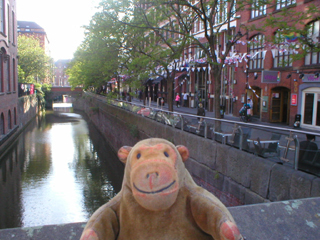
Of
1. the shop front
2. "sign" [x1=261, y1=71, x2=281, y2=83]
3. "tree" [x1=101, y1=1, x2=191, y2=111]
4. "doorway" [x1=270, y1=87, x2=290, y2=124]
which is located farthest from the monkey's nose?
"doorway" [x1=270, y1=87, x2=290, y2=124]

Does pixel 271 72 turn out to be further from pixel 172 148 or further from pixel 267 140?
pixel 172 148

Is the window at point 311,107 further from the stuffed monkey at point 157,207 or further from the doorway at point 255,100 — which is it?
the stuffed monkey at point 157,207

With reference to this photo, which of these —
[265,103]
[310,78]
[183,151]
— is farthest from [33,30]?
[183,151]

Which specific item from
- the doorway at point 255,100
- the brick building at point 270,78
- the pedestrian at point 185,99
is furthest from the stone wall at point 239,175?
the pedestrian at point 185,99

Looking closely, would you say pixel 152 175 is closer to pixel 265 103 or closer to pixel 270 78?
pixel 270 78

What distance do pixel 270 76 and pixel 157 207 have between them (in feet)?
68.9

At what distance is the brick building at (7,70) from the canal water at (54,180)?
2.18m

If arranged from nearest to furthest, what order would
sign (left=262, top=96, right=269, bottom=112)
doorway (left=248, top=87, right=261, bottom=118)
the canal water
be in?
the canal water → sign (left=262, top=96, right=269, bottom=112) → doorway (left=248, top=87, right=261, bottom=118)

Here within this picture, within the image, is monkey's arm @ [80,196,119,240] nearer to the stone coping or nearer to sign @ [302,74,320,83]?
the stone coping

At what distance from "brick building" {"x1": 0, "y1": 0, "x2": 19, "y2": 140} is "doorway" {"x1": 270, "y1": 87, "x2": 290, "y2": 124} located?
741 inches

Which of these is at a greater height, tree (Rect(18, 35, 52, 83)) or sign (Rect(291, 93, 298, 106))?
tree (Rect(18, 35, 52, 83))

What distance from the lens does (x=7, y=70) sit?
2700cm

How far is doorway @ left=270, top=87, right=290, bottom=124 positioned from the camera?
75.7 ft

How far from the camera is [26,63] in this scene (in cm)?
4953
